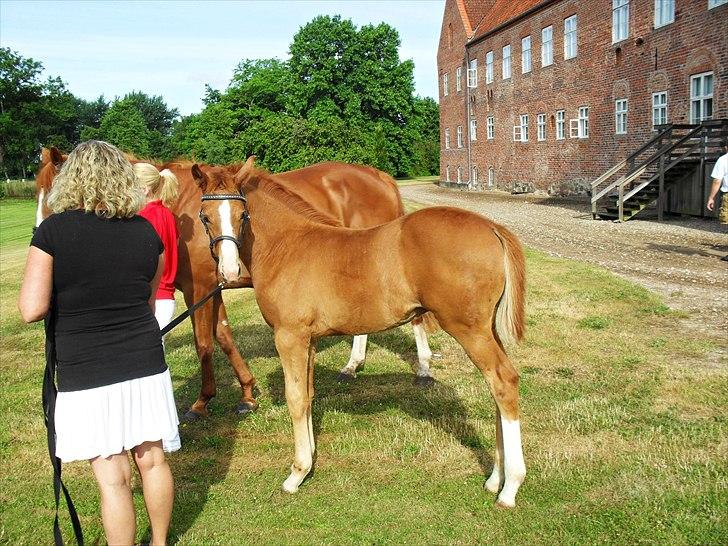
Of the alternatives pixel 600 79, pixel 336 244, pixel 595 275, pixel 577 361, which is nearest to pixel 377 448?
pixel 336 244

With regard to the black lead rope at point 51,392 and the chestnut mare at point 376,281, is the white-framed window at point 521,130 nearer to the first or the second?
the chestnut mare at point 376,281

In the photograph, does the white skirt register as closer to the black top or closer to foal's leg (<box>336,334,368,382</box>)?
the black top

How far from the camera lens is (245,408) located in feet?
20.5

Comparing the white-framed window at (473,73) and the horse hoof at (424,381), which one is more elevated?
the white-framed window at (473,73)

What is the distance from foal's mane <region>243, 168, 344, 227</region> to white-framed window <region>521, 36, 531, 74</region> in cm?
3204

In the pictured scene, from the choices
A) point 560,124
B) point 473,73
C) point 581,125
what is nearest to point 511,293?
point 581,125

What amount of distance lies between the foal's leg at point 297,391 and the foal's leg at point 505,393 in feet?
3.78

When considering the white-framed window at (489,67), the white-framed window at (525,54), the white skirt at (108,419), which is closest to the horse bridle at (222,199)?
the white skirt at (108,419)

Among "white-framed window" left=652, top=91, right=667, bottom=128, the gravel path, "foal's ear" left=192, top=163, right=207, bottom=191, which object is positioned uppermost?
"white-framed window" left=652, top=91, right=667, bottom=128

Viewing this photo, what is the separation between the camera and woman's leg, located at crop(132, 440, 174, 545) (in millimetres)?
3506

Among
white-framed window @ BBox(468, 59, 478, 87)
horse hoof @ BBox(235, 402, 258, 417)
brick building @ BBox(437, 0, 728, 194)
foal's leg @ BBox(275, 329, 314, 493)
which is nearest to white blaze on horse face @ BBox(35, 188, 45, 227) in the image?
horse hoof @ BBox(235, 402, 258, 417)

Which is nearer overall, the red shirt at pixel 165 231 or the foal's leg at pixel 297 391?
the foal's leg at pixel 297 391

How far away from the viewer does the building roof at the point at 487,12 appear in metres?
35.0

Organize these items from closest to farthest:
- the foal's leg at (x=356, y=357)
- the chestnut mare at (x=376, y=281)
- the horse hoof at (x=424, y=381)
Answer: the chestnut mare at (x=376, y=281) < the horse hoof at (x=424, y=381) < the foal's leg at (x=356, y=357)
